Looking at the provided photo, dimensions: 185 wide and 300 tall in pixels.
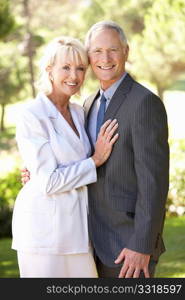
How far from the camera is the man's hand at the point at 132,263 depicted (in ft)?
9.48

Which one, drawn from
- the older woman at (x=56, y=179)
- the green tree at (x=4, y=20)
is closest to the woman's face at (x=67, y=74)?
the older woman at (x=56, y=179)

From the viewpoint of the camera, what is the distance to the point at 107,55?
10.0 feet

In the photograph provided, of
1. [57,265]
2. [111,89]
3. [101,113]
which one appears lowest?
[57,265]

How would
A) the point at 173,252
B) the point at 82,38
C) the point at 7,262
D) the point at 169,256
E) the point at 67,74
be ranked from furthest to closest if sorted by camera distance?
1. the point at 82,38
2. the point at 7,262
3. the point at 173,252
4. the point at 169,256
5. the point at 67,74

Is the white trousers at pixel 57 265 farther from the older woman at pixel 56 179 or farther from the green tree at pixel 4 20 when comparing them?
the green tree at pixel 4 20

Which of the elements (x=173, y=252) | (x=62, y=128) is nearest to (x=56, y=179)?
(x=62, y=128)

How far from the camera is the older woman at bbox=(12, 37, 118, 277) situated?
294 cm

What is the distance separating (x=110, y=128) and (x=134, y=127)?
0.44 feet

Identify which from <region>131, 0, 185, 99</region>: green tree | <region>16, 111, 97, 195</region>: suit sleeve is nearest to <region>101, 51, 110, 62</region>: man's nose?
<region>16, 111, 97, 195</region>: suit sleeve

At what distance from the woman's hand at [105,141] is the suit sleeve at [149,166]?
117mm

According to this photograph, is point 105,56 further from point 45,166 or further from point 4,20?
point 4,20

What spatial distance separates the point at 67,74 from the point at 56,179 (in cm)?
51

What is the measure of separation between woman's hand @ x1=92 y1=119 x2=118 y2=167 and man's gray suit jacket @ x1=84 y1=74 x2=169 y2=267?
26 mm

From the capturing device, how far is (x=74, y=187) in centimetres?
296
